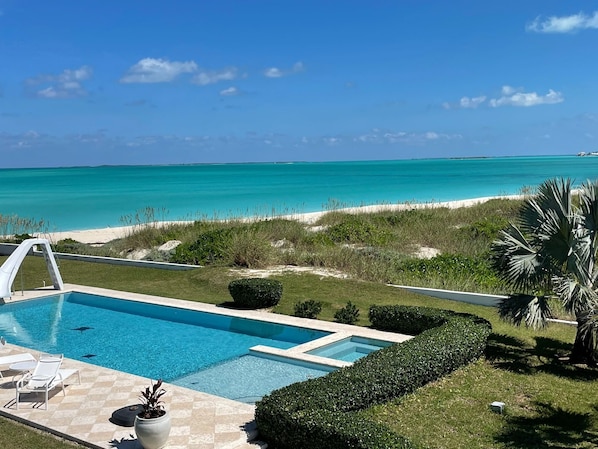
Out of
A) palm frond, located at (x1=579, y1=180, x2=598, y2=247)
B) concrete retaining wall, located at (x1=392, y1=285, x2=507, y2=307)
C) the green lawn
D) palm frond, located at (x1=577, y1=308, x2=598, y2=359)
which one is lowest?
the green lawn

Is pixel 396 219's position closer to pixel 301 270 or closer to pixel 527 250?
pixel 301 270

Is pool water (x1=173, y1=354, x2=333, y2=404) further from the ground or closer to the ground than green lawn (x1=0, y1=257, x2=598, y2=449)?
closer to the ground

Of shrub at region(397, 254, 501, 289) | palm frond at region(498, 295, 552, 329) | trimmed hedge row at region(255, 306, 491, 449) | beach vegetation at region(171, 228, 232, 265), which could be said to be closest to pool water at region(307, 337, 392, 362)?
trimmed hedge row at region(255, 306, 491, 449)

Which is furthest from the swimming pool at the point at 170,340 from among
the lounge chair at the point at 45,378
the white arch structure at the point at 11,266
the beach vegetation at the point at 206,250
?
the beach vegetation at the point at 206,250

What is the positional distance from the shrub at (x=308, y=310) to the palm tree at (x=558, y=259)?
5245 millimetres

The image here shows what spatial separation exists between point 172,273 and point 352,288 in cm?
728

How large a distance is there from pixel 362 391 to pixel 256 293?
733 centimetres

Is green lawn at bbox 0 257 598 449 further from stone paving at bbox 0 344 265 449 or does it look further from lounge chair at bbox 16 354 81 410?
lounge chair at bbox 16 354 81 410

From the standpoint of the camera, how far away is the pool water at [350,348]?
12.4 m

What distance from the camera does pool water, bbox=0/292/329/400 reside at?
1120 cm

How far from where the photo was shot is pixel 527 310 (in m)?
10.3

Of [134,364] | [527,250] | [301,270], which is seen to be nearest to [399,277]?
[301,270]

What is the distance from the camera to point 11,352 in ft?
40.3

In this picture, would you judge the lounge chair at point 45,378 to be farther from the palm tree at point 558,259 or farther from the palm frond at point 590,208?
the palm frond at point 590,208
